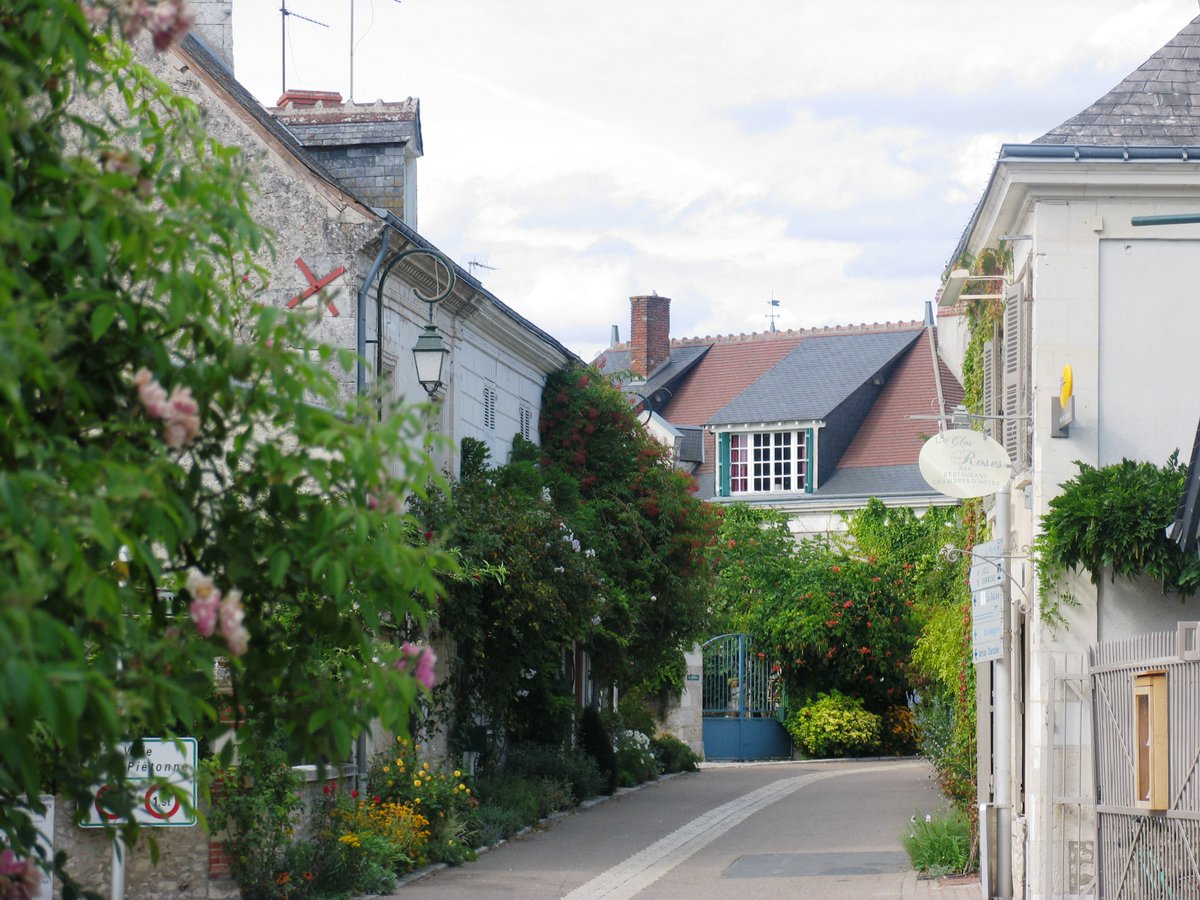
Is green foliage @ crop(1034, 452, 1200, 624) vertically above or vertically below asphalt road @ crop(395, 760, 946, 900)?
above

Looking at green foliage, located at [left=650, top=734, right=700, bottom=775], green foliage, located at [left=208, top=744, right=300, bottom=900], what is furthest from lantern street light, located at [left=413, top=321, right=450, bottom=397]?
green foliage, located at [left=650, top=734, right=700, bottom=775]

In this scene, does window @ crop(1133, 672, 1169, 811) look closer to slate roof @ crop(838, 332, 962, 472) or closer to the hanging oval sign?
the hanging oval sign

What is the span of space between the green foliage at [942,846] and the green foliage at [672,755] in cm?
1313

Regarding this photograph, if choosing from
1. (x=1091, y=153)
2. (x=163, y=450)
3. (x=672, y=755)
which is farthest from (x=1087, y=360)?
(x=672, y=755)

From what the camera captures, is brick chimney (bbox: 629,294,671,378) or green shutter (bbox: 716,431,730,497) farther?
brick chimney (bbox: 629,294,671,378)

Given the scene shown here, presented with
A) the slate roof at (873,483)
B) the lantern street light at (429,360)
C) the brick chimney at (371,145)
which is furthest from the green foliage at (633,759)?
the slate roof at (873,483)

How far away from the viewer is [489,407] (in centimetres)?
2083

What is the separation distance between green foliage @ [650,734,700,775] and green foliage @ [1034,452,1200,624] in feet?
53.9

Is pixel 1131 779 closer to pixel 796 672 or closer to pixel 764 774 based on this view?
pixel 764 774

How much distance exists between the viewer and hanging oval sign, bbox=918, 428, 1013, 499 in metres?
11.8

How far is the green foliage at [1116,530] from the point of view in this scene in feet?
37.9

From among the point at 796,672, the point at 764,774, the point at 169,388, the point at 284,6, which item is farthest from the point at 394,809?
the point at 796,672

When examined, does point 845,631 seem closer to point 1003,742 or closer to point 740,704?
point 740,704

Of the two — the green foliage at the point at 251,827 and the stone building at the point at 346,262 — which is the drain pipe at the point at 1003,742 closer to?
the stone building at the point at 346,262
